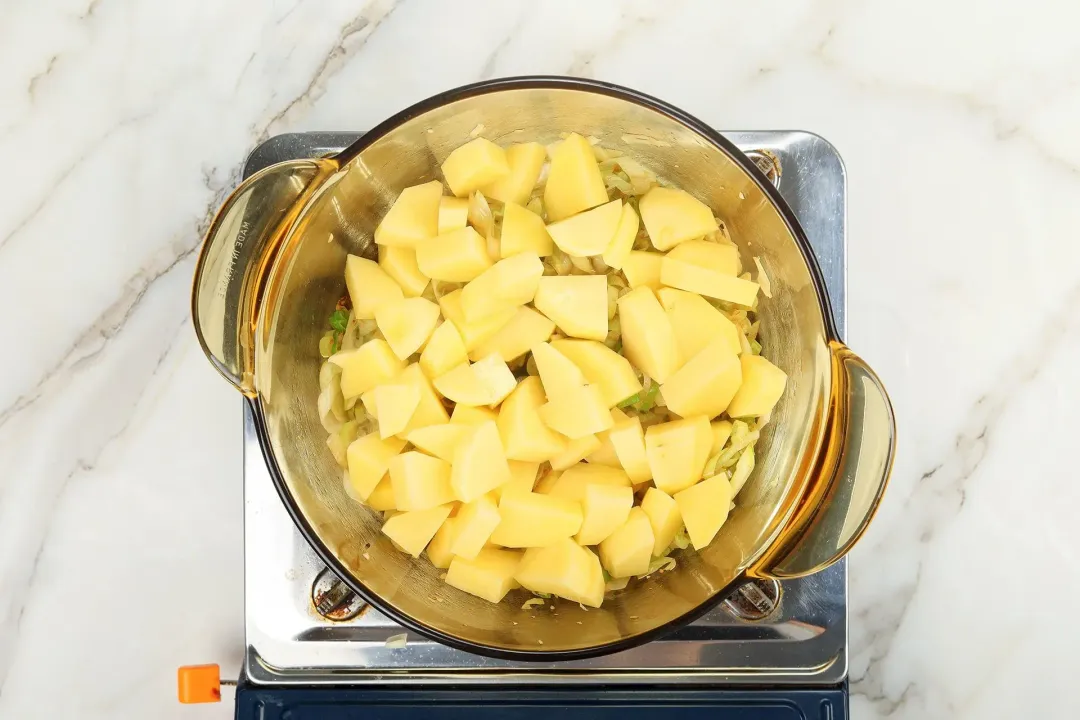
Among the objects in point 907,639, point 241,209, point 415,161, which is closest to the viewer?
point 241,209

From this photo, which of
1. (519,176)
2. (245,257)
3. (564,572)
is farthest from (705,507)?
(245,257)

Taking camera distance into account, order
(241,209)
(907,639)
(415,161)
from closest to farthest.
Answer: (241,209) < (415,161) < (907,639)

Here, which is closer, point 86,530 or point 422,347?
point 422,347

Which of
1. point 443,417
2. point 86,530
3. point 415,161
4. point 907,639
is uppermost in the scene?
point 415,161

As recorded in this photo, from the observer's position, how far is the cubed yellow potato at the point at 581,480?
767mm

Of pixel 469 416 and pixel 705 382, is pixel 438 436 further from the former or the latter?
pixel 705 382

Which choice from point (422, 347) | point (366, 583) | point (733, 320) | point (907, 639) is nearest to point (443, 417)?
point (422, 347)

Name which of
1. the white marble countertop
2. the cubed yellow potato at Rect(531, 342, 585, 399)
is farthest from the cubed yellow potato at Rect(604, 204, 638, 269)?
the white marble countertop

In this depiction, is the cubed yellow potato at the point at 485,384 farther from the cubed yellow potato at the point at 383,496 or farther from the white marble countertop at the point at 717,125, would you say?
the white marble countertop at the point at 717,125

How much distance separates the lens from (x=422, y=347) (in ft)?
2.61

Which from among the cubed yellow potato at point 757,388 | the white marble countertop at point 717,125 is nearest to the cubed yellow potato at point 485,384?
the cubed yellow potato at point 757,388

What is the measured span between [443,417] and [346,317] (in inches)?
7.2

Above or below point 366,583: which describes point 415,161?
above

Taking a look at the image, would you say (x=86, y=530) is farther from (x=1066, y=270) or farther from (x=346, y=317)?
(x=1066, y=270)
